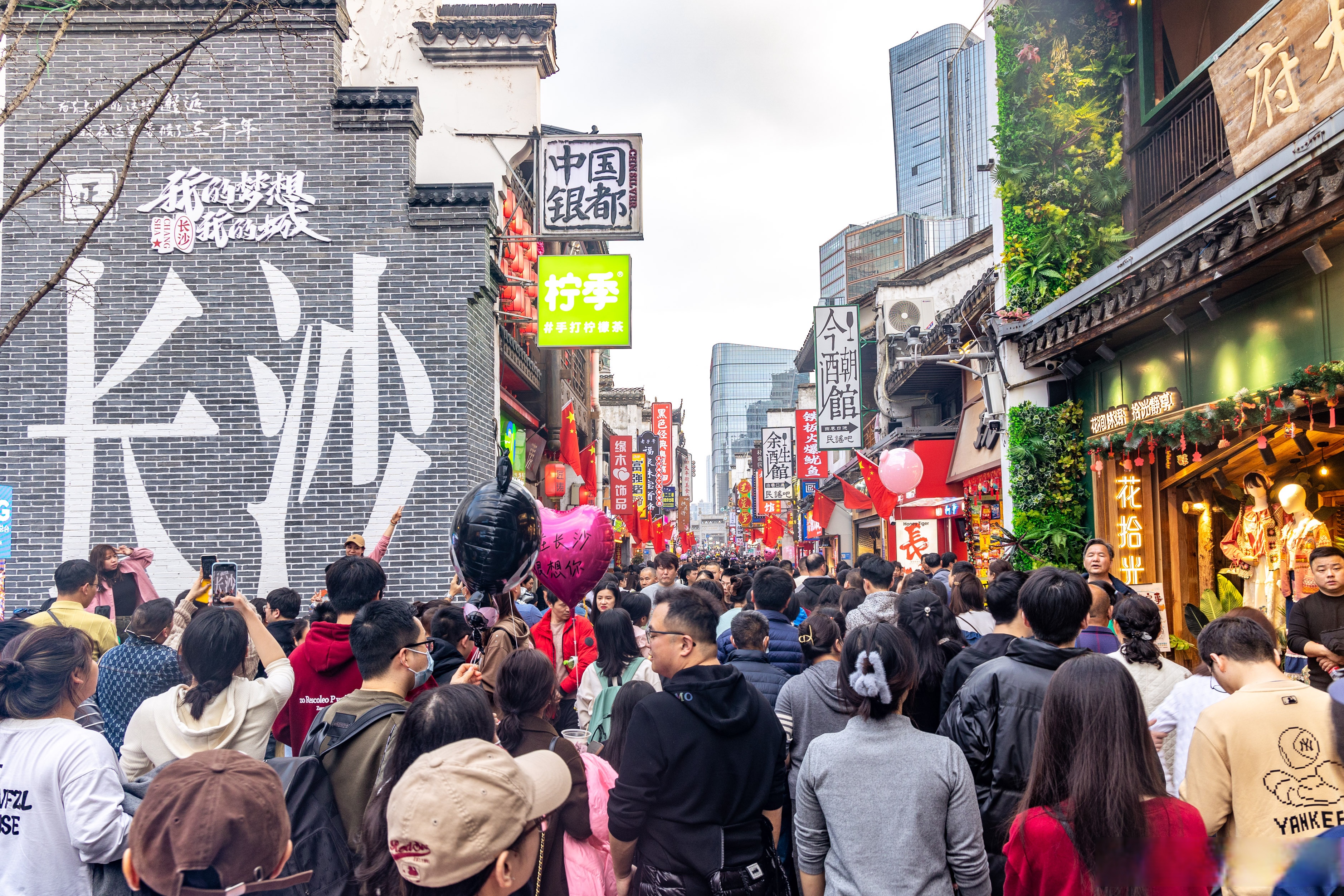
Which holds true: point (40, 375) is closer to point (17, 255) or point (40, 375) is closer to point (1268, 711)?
point (17, 255)

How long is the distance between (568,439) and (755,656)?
15.5 meters

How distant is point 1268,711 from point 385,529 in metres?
10.5

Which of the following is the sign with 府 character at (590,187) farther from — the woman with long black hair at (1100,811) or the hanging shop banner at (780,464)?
the hanging shop banner at (780,464)

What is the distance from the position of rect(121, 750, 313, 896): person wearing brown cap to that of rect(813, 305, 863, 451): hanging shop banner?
19.3m

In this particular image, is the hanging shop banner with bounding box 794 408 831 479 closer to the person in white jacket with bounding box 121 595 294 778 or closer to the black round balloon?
the black round balloon

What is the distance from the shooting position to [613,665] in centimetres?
562

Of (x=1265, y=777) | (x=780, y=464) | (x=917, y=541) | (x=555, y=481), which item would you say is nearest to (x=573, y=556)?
(x=1265, y=777)

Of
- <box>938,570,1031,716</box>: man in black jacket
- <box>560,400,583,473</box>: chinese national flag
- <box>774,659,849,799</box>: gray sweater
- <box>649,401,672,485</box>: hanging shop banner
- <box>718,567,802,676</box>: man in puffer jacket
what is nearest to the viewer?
<box>774,659,849,799</box>: gray sweater

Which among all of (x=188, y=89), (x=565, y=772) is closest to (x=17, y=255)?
(x=188, y=89)

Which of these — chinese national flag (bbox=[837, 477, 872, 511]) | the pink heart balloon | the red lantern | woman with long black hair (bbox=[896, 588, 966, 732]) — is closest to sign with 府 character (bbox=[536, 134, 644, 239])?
the pink heart balloon

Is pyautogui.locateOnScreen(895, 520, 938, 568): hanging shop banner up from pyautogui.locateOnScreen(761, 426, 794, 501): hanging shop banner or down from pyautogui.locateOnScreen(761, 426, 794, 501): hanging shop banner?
down

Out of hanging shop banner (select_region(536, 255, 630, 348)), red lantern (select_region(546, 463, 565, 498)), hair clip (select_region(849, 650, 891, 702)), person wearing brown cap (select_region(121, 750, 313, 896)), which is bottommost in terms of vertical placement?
person wearing brown cap (select_region(121, 750, 313, 896))

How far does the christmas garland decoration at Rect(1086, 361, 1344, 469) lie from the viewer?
6.96 metres

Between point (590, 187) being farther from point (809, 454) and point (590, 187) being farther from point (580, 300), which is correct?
point (809, 454)
